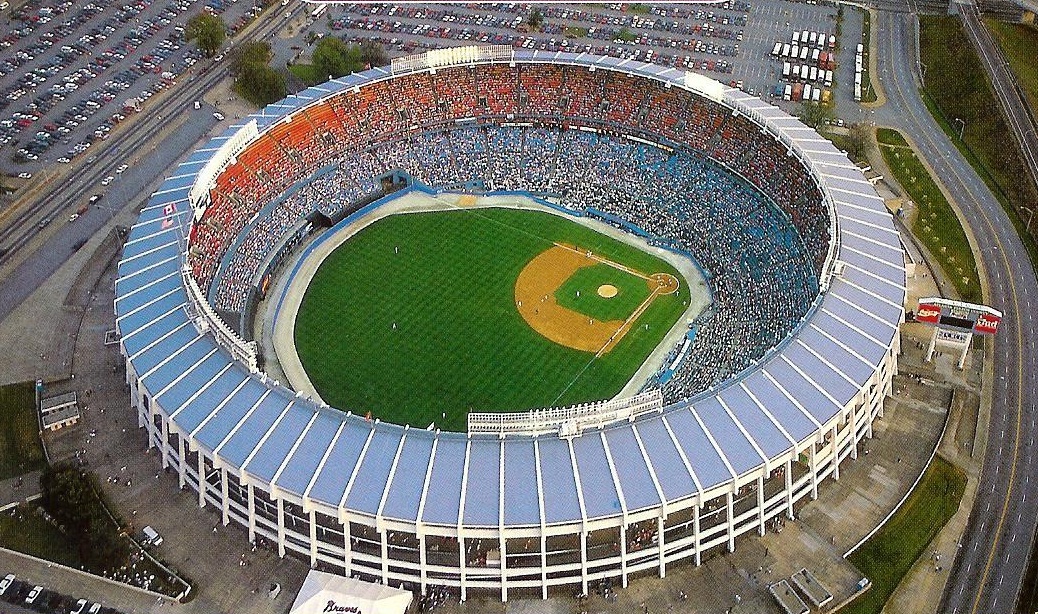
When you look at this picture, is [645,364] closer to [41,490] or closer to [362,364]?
[362,364]

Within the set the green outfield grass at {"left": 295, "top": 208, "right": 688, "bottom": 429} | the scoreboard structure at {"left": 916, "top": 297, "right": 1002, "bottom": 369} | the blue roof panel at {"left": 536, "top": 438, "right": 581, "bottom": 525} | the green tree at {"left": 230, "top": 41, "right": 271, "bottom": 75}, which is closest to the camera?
the blue roof panel at {"left": 536, "top": 438, "right": 581, "bottom": 525}

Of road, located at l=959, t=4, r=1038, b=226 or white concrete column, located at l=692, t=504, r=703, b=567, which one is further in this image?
road, located at l=959, t=4, r=1038, b=226

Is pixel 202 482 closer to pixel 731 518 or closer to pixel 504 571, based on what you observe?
pixel 504 571

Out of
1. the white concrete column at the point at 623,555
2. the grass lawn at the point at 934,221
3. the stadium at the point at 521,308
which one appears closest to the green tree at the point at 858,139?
the grass lawn at the point at 934,221

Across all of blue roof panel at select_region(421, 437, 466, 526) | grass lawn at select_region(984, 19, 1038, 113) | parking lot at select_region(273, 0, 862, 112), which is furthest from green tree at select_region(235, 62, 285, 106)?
grass lawn at select_region(984, 19, 1038, 113)

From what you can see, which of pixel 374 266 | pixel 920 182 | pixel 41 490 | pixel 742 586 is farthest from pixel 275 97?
pixel 742 586

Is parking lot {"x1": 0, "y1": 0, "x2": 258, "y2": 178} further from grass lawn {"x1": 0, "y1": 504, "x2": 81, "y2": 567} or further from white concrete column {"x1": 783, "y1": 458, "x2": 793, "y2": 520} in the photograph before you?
white concrete column {"x1": 783, "y1": 458, "x2": 793, "y2": 520}
